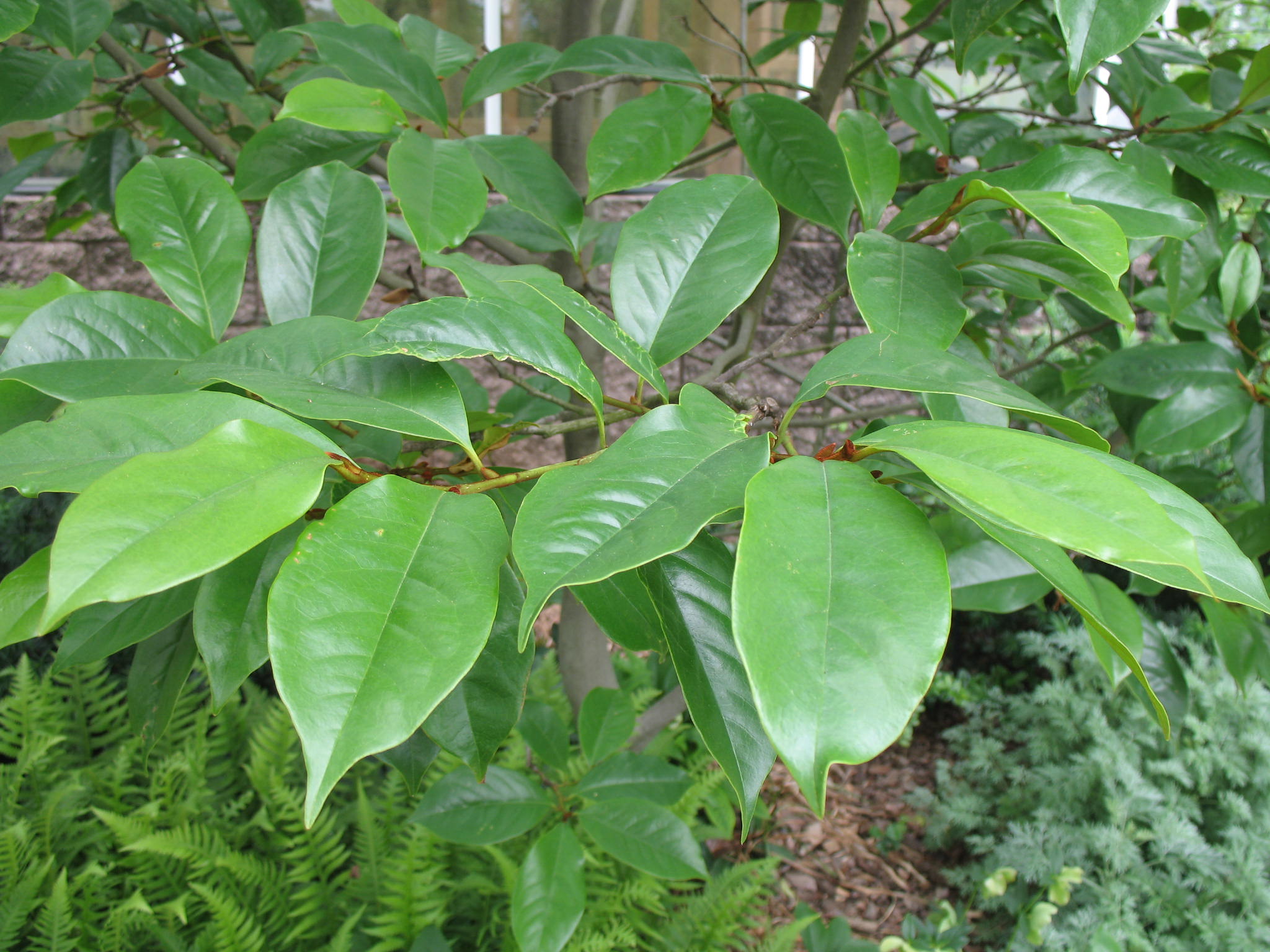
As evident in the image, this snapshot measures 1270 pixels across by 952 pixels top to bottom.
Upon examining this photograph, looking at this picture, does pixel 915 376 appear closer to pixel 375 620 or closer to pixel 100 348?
pixel 375 620

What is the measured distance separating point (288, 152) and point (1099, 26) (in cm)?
63

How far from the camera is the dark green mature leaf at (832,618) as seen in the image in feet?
0.75

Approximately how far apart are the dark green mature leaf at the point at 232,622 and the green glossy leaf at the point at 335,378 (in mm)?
79

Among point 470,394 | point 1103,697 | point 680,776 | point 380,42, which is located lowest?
point 1103,697

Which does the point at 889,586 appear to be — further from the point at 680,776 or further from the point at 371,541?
the point at 680,776

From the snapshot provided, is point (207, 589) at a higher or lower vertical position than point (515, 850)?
higher

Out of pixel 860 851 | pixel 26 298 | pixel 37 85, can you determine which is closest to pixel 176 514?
pixel 26 298

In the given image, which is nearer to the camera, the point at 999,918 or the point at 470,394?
the point at 470,394

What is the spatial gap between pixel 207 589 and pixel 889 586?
32cm

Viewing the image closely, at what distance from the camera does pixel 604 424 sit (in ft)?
1.46

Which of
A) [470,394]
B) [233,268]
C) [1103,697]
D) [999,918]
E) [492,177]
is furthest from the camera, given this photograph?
[1103,697]

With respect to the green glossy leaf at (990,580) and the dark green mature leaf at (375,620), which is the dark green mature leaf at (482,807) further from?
the dark green mature leaf at (375,620)

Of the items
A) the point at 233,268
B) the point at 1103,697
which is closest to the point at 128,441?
the point at 233,268

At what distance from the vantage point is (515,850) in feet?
5.07
